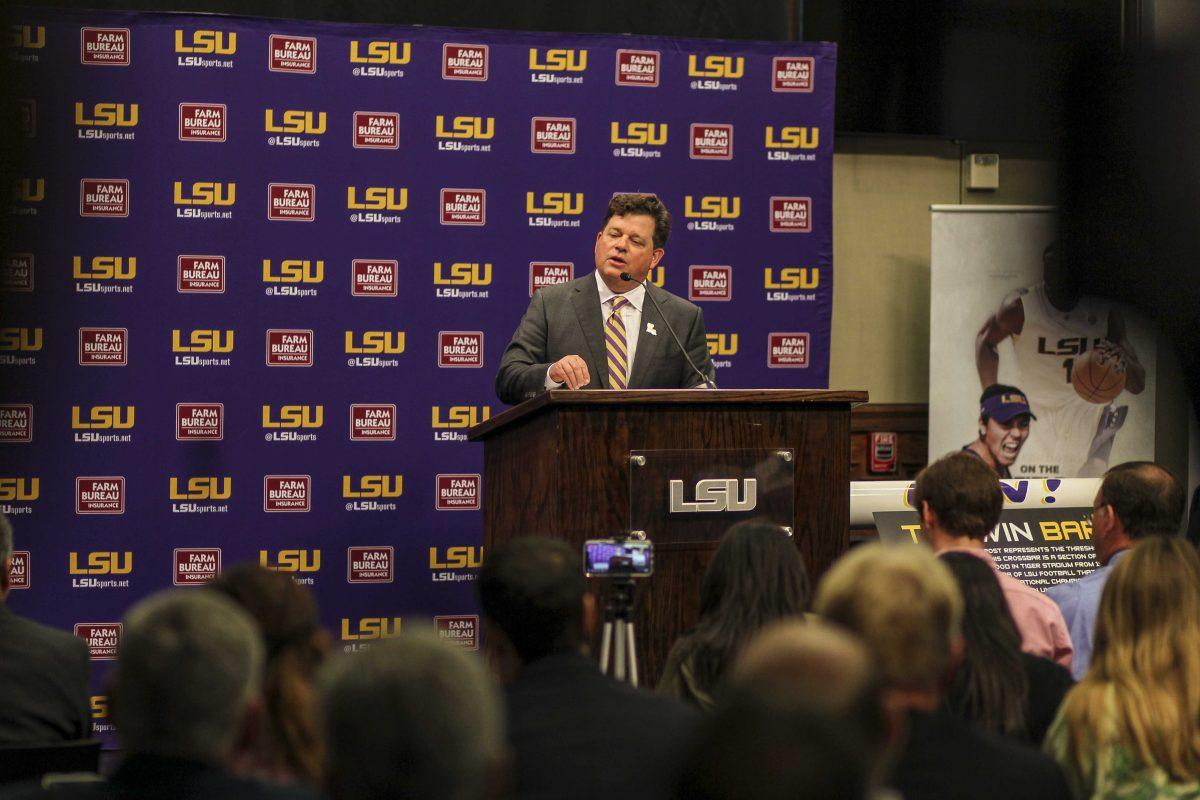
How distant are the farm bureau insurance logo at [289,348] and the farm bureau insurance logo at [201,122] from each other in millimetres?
1011

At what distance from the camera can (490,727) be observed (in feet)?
4.43

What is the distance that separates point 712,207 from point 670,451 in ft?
11.7

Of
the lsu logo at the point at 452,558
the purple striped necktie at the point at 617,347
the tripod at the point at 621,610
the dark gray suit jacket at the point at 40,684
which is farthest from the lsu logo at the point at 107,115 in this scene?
the tripod at the point at 621,610

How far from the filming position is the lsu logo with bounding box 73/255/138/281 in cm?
680

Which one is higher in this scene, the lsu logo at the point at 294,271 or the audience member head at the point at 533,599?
the lsu logo at the point at 294,271

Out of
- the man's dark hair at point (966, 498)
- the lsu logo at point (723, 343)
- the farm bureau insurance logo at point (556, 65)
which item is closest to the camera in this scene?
the man's dark hair at point (966, 498)

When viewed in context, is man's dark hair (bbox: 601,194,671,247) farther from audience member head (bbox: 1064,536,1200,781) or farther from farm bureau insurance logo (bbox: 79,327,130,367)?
audience member head (bbox: 1064,536,1200,781)

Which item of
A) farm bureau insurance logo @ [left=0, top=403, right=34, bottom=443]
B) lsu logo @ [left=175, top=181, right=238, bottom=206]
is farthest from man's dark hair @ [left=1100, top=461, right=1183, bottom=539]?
farm bureau insurance logo @ [left=0, top=403, right=34, bottom=443]

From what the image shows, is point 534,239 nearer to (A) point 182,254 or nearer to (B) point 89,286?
(A) point 182,254

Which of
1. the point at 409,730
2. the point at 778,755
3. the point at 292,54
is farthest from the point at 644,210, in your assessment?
the point at 778,755

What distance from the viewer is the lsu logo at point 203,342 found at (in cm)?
688

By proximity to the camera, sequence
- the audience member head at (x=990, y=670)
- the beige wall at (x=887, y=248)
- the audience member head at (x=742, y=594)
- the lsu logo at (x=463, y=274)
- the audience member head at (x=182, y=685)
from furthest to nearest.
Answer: the beige wall at (x=887, y=248), the lsu logo at (x=463, y=274), the audience member head at (x=742, y=594), the audience member head at (x=990, y=670), the audience member head at (x=182, y=685)

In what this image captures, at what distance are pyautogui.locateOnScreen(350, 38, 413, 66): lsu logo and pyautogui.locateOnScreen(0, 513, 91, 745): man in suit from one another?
4536 mm

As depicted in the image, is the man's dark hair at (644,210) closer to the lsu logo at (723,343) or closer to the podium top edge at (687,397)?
the podium top edge at (687,397)
